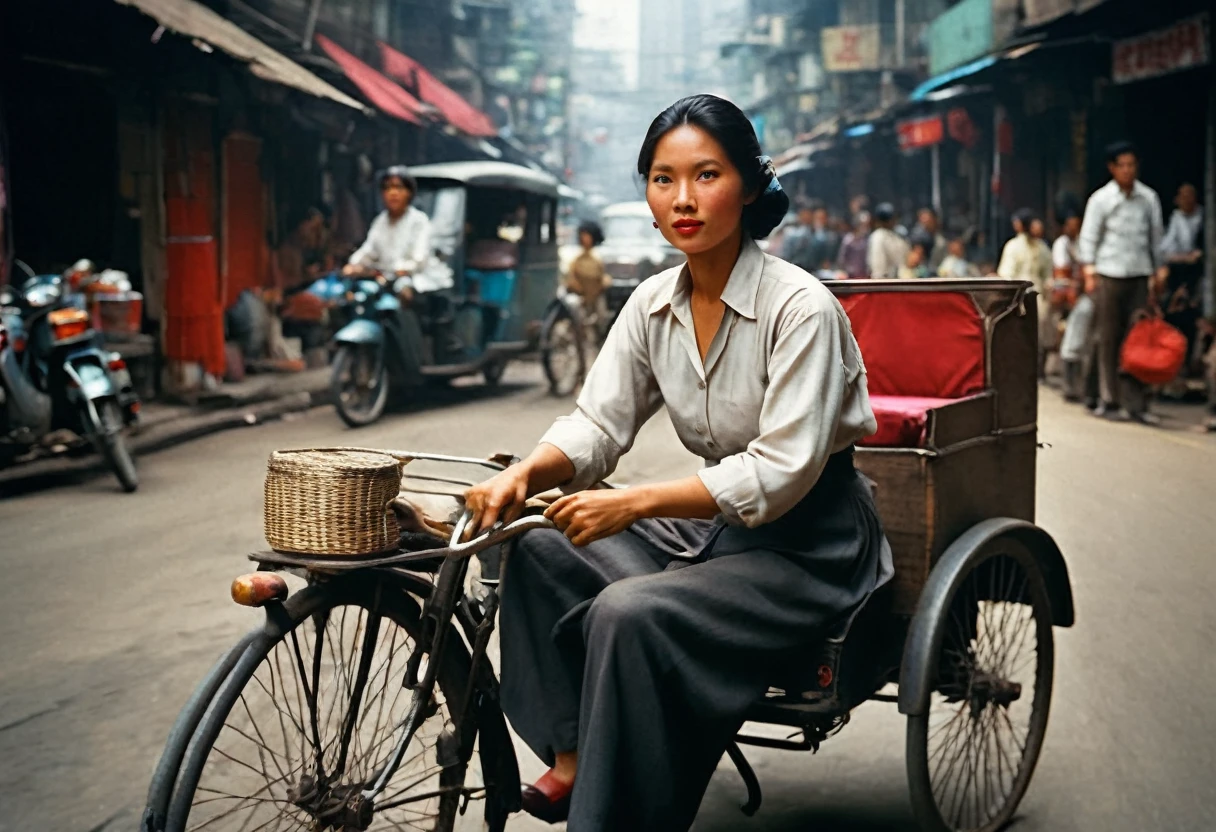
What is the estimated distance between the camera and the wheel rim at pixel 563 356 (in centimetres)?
1473

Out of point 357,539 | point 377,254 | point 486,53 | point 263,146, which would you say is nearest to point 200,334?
point 377,254

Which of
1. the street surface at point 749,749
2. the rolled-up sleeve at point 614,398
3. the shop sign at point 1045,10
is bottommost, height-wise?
the street surface at point 749,749

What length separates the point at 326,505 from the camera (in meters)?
2.55

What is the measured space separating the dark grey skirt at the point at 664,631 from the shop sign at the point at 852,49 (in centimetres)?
4227

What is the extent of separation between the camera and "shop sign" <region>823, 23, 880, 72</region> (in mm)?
43469

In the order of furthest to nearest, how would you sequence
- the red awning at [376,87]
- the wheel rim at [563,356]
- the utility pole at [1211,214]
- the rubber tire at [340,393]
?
→ 1. the red awning at [376,87]
2. the wheel rim at [563,356]
3. the utility pole at [1211,214]
4. the rubber tire at [340,393]

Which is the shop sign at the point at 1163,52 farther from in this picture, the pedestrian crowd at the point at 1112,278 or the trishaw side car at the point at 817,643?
the trishaw side car at the point at 817,643

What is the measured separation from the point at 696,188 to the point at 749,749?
2.08m

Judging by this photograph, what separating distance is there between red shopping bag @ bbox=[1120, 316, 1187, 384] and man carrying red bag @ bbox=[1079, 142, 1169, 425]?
0.32 metres

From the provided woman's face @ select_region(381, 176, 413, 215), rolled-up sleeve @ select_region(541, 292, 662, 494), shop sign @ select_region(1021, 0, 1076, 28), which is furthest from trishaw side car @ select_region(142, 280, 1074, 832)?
shop sign @ select_region(1021, 0, 1076, 28)

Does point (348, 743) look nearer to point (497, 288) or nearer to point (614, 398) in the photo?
point (614, 398)

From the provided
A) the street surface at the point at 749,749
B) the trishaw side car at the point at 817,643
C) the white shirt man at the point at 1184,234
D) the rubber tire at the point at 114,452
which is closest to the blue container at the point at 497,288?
the street surface at the point at 749,749

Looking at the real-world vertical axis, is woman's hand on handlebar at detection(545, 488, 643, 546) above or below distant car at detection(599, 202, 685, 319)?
below

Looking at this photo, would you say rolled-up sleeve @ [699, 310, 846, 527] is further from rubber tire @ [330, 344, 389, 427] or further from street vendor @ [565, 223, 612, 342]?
street vendor @ [565, 223, 612, 342]
